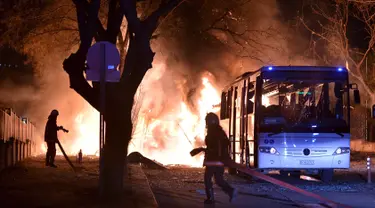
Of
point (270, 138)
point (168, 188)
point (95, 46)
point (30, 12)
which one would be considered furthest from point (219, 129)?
point (30, 12)

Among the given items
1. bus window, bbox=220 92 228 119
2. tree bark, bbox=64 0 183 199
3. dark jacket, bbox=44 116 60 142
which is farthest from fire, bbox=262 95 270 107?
dark jacket, bbox=44 116 60 142

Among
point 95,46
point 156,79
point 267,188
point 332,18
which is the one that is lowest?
point 267,188

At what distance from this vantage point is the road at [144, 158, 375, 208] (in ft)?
40.4

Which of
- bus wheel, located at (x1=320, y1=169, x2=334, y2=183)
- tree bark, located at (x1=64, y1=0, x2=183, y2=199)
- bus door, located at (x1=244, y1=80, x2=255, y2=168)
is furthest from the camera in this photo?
bus door, located at (x1=244, y1=80, x2=255, y2=168)

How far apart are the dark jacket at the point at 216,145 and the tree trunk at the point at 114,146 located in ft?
5.10

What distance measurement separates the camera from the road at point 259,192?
40.4 feet

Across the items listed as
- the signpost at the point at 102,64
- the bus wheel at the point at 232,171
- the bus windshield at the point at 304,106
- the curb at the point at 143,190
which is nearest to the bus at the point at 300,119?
the bus windshield at the point at 304,106

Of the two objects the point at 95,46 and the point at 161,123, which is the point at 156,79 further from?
the point at 95,46

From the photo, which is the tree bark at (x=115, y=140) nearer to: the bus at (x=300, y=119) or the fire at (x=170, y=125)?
the bus at (x=300, y=119)

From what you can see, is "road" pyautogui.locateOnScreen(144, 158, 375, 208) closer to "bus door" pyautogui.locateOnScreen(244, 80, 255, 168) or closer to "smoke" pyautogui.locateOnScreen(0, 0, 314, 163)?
"bus door" pyautogui.locateOnScreen(244, 80, 255, 168)

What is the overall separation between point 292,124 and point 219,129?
559 cm

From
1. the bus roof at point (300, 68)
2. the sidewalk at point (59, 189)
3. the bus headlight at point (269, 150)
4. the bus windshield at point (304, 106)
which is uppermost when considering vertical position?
the bus roof at point (300, 68)

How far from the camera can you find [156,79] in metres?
34.7

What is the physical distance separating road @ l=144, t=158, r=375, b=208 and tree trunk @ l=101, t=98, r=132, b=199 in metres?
1.07
